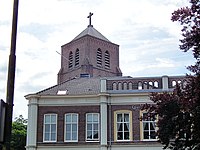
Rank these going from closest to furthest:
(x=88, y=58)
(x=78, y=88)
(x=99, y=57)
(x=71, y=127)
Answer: (x=71, y=127) < (x=78, y=88) < (x=88, y=58) < (x=99, y=57)

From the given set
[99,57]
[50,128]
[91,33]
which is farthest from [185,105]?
[91,33]

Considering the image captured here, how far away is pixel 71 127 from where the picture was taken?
100.0 ft

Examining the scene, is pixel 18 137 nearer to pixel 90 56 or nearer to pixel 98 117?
pixel 90 56

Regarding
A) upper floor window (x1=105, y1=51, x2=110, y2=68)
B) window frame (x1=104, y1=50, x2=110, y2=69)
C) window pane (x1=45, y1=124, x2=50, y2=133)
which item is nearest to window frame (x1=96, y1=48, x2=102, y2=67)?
window frame (x1=104, y1=50, x2=110, y2=69)

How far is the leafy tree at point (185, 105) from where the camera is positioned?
1337 cm

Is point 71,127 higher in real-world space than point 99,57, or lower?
lower

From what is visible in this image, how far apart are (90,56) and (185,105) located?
138 feet

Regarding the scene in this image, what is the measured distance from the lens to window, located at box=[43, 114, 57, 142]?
3044 cm

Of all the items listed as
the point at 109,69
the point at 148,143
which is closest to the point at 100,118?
the point at 148,143

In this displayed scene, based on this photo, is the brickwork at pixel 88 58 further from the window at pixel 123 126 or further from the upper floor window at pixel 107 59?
the window at pixel 123 126

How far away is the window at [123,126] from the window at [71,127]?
298 centimetres

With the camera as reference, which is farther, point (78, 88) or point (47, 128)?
point (78, 88)

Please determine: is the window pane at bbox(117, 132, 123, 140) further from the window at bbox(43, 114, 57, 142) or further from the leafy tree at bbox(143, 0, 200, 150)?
the leafy tree at bbox(143, 0, 200, 150)

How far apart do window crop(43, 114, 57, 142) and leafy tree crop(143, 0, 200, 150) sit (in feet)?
50.1
